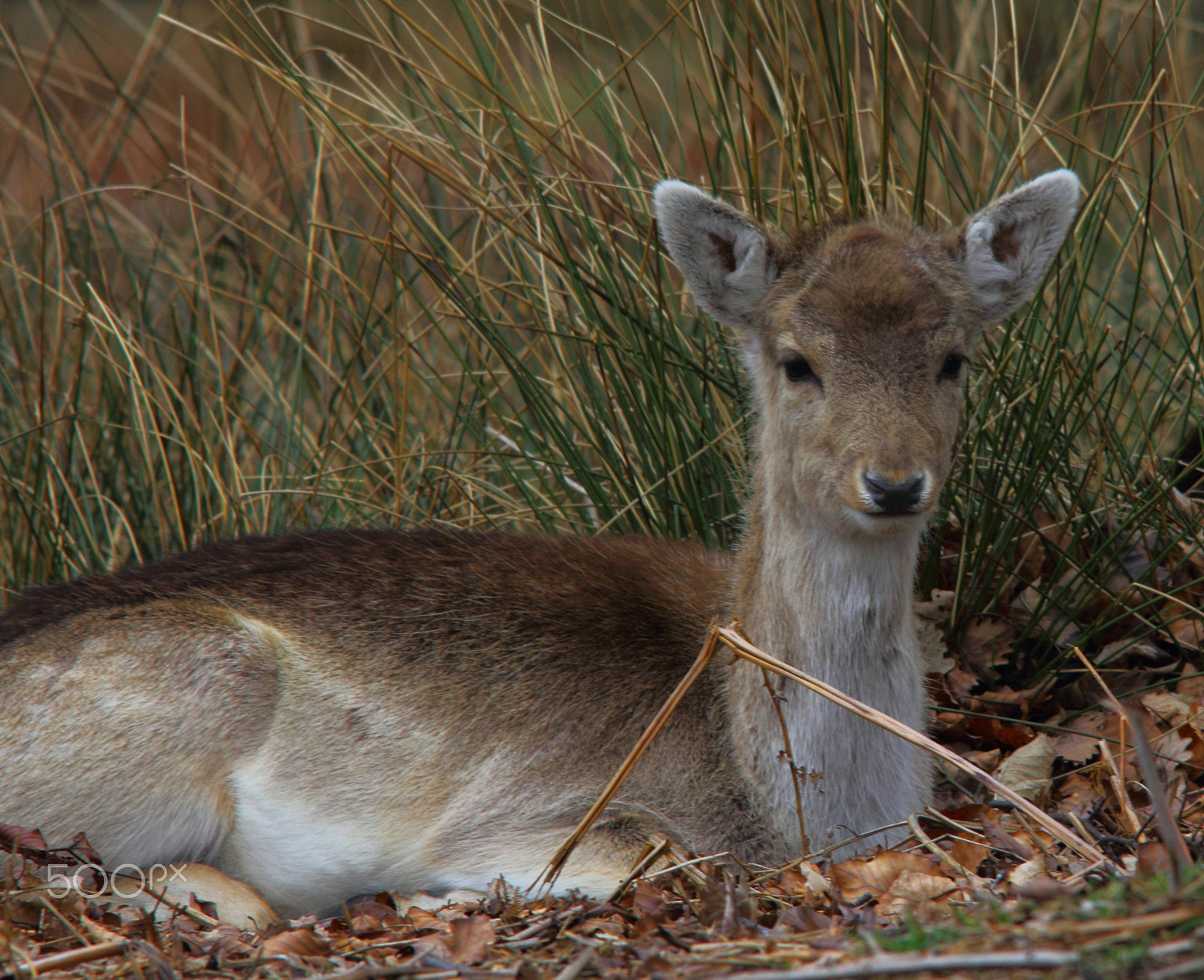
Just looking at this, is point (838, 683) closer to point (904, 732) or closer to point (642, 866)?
point (904, 732)

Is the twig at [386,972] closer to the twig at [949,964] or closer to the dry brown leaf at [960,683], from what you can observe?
the twig at [949,964]

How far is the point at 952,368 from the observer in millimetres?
4031

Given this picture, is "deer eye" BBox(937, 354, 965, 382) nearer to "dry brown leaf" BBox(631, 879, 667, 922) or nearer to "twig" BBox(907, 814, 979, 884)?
"twig" BBox(907, 814, 979, 884)

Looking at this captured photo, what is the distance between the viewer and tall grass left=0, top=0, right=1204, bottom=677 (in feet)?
15.7

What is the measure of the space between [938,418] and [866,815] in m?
1.24

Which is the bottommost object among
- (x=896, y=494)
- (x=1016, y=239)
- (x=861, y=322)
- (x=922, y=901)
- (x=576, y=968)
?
(x=922, y=901)

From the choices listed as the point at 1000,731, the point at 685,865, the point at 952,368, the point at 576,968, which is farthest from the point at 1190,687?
the point at 576,968

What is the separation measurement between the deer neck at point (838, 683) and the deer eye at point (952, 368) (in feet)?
1.60

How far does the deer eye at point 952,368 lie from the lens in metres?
4.00

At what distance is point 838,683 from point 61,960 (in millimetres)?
2315

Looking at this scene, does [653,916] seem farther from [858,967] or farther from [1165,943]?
[1165,943]

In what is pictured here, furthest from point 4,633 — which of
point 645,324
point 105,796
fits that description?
point 645,324

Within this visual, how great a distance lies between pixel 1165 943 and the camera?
7.46 ft

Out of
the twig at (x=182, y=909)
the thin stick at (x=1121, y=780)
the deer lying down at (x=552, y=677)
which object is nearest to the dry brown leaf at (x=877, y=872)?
the deer lying down at (x=552, y=677)
